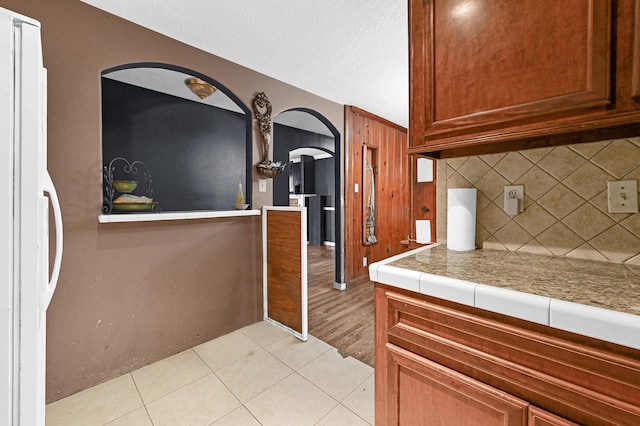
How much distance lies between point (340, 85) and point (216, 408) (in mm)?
2932

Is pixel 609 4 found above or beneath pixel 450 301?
above

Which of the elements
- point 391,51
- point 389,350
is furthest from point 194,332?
point 391,51

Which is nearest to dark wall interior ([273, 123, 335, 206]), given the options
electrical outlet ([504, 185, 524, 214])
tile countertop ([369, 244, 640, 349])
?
electrical outlet ([504, 185, 524, 214])

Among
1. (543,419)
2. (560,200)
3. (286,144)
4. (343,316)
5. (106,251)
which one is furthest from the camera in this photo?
(286,144)

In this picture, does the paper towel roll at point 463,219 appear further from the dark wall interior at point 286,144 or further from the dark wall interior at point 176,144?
the dark wall interior at point 286,144

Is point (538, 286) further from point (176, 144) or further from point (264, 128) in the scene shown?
point (176, 144)

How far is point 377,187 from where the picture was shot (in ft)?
13.5

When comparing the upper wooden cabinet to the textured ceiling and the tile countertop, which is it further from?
the textured ceiling

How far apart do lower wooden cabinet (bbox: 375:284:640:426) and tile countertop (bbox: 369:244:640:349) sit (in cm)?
4

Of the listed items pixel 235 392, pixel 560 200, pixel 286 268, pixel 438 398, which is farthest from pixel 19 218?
pixel 560 200

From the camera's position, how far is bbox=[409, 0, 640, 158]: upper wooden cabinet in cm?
78

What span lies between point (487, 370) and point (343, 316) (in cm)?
211

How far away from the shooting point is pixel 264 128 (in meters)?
2.55

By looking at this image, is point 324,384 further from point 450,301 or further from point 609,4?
point 609,4
